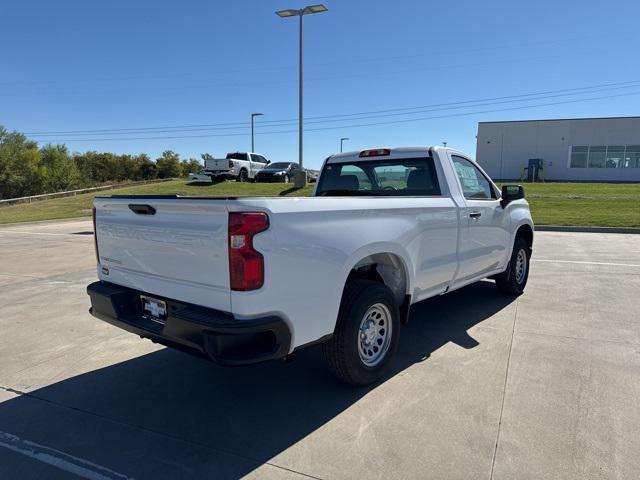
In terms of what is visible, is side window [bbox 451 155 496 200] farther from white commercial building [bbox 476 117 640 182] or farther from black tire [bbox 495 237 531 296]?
white commercial building [bbox 476 117 640 182]

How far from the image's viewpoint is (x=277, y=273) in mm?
2736

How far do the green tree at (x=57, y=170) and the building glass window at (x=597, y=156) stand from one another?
56.7 metres

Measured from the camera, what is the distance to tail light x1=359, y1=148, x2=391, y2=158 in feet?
16.4

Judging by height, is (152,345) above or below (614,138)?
below

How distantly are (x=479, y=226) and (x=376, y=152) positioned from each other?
1365 millimetres

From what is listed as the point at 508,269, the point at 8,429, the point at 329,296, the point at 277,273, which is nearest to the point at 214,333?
the point at 277,273

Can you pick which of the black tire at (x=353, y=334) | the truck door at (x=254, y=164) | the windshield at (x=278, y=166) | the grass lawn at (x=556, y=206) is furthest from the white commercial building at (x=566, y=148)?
the black tire at (x=353, y=334)

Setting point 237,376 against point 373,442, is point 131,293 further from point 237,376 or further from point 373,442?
point 373,442

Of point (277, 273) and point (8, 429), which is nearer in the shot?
point (277, 273)

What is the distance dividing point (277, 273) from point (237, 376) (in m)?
1.61

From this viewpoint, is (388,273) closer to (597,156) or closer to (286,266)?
(286,266)

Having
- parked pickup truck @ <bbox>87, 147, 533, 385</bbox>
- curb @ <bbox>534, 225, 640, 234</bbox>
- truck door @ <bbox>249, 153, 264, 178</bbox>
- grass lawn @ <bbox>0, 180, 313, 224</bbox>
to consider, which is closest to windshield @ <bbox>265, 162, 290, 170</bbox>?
truck door @ <bbox>249, 153, 264, 178</bbox>

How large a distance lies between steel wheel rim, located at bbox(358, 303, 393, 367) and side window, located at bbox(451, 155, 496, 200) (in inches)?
73.2

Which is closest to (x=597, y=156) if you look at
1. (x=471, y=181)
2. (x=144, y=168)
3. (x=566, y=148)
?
(x=566, y=148)
